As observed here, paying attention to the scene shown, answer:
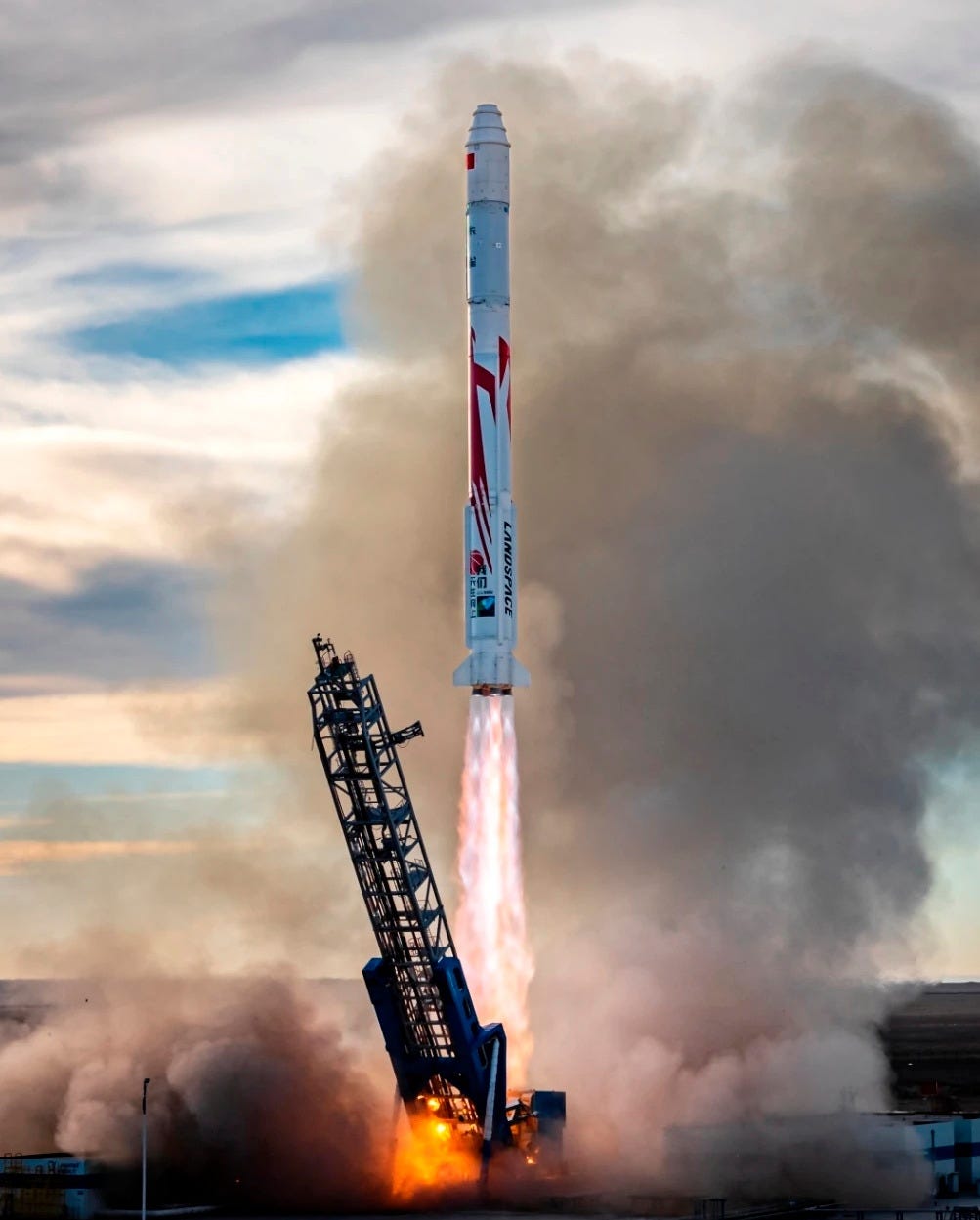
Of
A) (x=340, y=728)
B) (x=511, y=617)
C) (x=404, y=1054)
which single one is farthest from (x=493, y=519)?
(x=404, y=1054)

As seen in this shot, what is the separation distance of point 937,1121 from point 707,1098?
7185mm

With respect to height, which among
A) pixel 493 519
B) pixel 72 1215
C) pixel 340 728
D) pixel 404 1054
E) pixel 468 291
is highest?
pixel 468 291

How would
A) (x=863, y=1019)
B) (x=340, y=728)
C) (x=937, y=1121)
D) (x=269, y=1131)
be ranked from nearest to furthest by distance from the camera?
(x=340, y=728) → (x=269, y=1131) → (x=937, y=1121) → (x=863, y=1019)

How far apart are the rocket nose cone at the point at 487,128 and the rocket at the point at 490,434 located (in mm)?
28

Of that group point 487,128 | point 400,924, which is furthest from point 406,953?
point 487,128

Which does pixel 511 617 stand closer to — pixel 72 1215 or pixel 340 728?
pixel 340 728

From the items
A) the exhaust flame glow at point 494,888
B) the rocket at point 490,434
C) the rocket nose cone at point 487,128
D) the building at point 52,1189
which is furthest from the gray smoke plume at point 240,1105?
the rocket nose cone at point 487,128

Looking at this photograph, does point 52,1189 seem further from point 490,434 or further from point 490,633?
point 490,434

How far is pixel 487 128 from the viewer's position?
232ft

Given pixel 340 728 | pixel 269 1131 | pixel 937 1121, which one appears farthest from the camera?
pixel 937 1121

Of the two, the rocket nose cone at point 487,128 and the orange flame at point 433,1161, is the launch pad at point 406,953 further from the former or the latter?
the rocket nose cone at point 487,128

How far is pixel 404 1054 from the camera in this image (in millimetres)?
67938

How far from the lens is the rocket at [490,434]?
68.7 meters

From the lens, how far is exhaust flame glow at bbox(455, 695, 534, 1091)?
69.6 m
